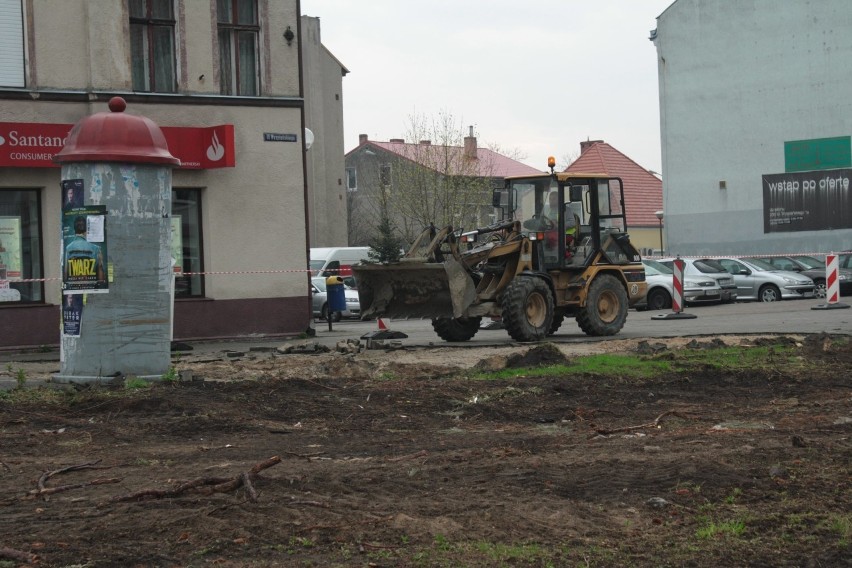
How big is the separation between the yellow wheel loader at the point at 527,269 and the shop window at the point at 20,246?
5.61 meters

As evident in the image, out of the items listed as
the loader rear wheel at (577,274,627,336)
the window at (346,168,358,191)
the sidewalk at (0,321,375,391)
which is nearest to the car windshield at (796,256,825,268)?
the loader rear wheel at (577,274,627,336)

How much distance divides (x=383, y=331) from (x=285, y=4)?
6.62 meters

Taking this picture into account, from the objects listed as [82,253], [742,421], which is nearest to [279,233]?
[82,253]

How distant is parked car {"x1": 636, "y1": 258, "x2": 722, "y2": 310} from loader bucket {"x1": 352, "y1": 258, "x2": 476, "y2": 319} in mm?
14193

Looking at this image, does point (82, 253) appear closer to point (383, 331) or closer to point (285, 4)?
point (383, 331)

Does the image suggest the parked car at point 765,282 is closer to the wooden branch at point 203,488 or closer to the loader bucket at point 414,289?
the loader bucket at point 414,289

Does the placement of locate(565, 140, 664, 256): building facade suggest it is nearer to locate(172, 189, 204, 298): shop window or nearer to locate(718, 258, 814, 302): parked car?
locate(718, 258, 814, 302): parked car

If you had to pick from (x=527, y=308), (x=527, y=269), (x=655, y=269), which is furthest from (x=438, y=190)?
(x=527, y=308)

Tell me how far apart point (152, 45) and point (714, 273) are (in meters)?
18.5

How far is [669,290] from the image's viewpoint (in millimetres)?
31297

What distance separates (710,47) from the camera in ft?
165

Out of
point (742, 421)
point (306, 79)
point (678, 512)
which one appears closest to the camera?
point (678, 512)

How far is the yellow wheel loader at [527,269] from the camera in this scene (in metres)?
18.3

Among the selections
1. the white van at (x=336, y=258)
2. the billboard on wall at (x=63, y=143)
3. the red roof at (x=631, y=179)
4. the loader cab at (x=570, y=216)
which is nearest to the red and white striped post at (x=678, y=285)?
the loader cab at (x=570, y=216)
